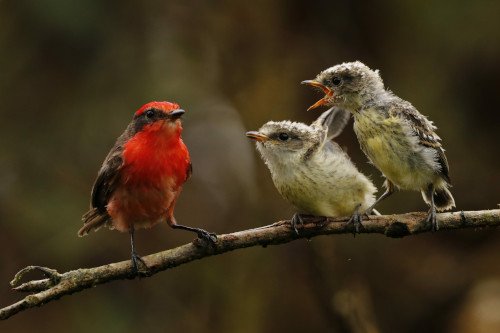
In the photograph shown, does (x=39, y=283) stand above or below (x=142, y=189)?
below

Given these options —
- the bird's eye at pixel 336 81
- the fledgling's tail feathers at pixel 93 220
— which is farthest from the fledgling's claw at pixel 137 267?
the bird's eye at pixel 336 81

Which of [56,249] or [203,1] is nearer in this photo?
[56,249]

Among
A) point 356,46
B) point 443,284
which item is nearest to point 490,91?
point 356,46

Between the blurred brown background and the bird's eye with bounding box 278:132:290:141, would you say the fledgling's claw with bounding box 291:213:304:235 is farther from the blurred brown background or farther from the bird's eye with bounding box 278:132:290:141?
the blurred brown background

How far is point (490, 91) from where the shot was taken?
9141mm

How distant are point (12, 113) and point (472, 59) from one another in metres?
5.83

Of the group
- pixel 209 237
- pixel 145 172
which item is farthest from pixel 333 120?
pixel 209 237

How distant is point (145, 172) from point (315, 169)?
1117mm

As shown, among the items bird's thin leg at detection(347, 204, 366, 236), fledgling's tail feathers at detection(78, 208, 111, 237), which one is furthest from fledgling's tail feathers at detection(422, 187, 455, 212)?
fledgling's tail feathers at detection(78, 208, 111, 237)

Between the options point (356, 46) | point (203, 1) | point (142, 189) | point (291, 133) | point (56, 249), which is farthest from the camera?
point (203, 1)

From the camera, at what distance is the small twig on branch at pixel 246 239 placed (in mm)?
4008

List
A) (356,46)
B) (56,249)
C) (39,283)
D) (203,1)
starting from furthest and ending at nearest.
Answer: (203,1) < (356,46) < (56,249) < (39,283)

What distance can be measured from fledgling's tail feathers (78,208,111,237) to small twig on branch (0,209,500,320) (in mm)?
993

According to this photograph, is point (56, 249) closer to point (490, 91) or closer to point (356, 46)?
point (356, 46)
